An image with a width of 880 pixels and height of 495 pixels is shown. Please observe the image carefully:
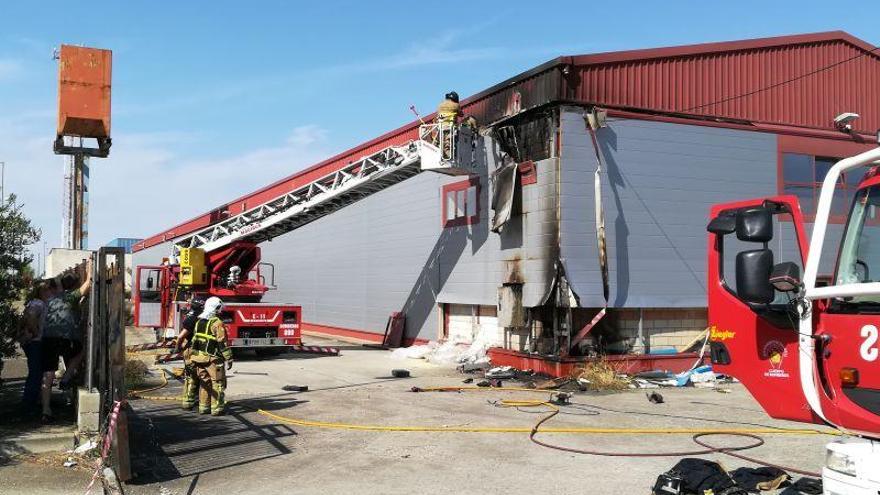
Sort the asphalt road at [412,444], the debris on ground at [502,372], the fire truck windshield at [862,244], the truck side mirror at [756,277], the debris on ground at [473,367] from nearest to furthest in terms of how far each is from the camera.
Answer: the fire truck windshield at [862,244] < the truck side mirror at [756,277] < the asphalt road at [412,444] < the debris on ground at [502,372] < the debris on ground at [473,367]

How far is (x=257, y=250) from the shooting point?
19984mm

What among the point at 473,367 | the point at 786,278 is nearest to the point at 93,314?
the point at 786,278

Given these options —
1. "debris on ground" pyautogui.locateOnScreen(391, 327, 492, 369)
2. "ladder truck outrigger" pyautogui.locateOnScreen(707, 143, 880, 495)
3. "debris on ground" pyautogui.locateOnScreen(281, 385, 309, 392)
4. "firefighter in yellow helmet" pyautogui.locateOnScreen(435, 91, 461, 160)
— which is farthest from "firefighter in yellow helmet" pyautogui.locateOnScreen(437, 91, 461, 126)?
"ladder truck outrigger" pyautogui.locateOnScreen(707, 143, 880, 495)

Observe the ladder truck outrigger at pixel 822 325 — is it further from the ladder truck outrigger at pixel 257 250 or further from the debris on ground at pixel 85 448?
the ladder truck outrigger at pixel 257 250

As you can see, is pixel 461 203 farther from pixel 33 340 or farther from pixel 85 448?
pixel 85 448

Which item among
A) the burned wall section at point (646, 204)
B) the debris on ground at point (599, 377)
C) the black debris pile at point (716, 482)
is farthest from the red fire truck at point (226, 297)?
the black debris pile at point (716, 482)

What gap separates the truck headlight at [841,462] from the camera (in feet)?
12.8

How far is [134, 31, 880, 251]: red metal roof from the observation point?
14664mm

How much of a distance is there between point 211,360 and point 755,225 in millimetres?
7759

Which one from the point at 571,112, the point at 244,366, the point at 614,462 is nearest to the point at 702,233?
the point at 571,112

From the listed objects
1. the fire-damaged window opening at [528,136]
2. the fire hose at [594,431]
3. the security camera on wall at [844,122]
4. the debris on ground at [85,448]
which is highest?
the security camera on wall at [844,122]

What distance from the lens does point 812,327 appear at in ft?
14.4

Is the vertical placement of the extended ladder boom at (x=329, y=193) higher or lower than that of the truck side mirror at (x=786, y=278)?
higher

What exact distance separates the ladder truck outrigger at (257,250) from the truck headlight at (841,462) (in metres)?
12.7
